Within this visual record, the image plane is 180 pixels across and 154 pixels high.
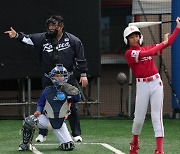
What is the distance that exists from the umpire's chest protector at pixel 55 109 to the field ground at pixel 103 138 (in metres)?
0.36

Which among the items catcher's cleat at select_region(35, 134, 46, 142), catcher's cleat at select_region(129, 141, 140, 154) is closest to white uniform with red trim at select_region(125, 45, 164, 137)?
catcher's cleat at select_region(129, 141, 140, 154)

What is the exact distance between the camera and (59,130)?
8031 mm

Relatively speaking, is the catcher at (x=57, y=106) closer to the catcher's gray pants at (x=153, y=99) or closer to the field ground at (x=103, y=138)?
the field ground at (x=103, y=138)

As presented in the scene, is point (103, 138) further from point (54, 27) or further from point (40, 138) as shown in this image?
point (54, 27)

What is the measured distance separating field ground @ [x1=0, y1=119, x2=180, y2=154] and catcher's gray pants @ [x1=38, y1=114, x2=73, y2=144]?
162 mm

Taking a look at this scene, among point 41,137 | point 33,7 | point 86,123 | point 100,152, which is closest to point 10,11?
point 33,7

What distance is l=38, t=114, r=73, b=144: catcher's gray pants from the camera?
26.2 ft

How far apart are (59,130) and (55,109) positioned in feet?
0.90

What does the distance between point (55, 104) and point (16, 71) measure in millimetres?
4378

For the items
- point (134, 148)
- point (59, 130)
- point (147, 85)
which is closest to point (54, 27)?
point (59, 130)

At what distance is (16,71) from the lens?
40.2 ft

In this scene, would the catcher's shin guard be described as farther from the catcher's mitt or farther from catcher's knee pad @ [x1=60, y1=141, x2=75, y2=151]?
the catcher's mitt

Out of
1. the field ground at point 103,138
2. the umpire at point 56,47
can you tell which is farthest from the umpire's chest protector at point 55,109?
the umpire at point 56,47

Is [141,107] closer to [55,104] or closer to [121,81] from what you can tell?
[55,104]
